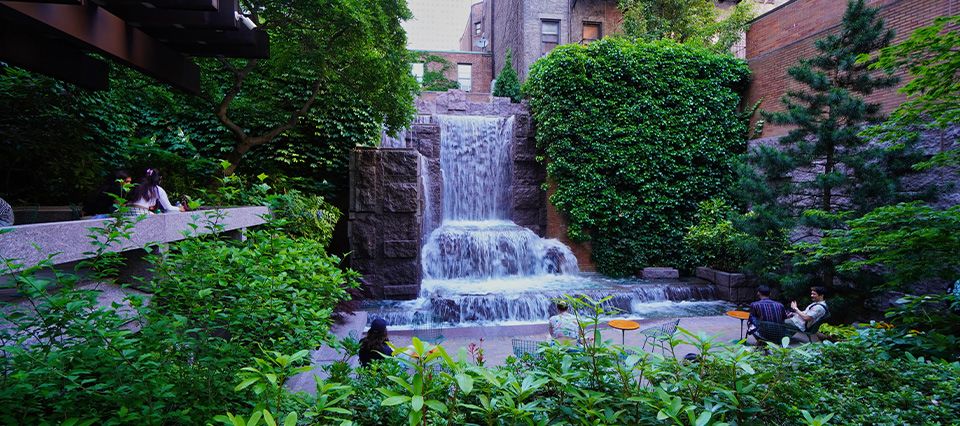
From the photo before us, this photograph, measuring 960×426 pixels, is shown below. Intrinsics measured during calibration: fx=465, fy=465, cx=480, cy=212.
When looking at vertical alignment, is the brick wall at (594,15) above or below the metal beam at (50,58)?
above

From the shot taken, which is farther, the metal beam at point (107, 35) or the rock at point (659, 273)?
the rock at point (659, 273)

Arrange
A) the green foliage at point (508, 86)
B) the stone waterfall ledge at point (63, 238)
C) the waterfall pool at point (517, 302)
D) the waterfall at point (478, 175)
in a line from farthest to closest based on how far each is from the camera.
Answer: the green foliage at point (508, 86)
the waterfall at point (478, 175)
the waterfall pool at point (517, 302)
the stone waterfall ledge at point (63, 238)

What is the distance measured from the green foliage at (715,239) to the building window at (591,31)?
11023 millimetres

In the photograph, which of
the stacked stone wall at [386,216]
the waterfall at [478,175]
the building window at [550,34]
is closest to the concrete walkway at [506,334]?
the stacked stone wall at [386,216]

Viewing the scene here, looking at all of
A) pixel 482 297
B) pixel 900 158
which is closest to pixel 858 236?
pixel 900 158

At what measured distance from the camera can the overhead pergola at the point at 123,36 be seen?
4074mm

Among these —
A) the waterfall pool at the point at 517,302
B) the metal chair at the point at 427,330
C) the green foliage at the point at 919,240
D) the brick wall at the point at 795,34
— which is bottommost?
the metal chair at the point at 427,330

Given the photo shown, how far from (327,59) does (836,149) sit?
1131 centimetres

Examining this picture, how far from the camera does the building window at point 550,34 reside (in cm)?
2242

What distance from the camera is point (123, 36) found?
491 centimetres

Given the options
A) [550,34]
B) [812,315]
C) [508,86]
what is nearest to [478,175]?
[508,86]

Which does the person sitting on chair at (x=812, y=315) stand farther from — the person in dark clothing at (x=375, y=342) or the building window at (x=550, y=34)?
the building window at (x=550, y=34)

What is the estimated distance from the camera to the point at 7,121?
8992 mm

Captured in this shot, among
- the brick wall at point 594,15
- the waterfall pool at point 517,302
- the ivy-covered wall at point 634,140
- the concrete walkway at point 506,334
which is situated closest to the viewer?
the concrete walkway at point 506,334
